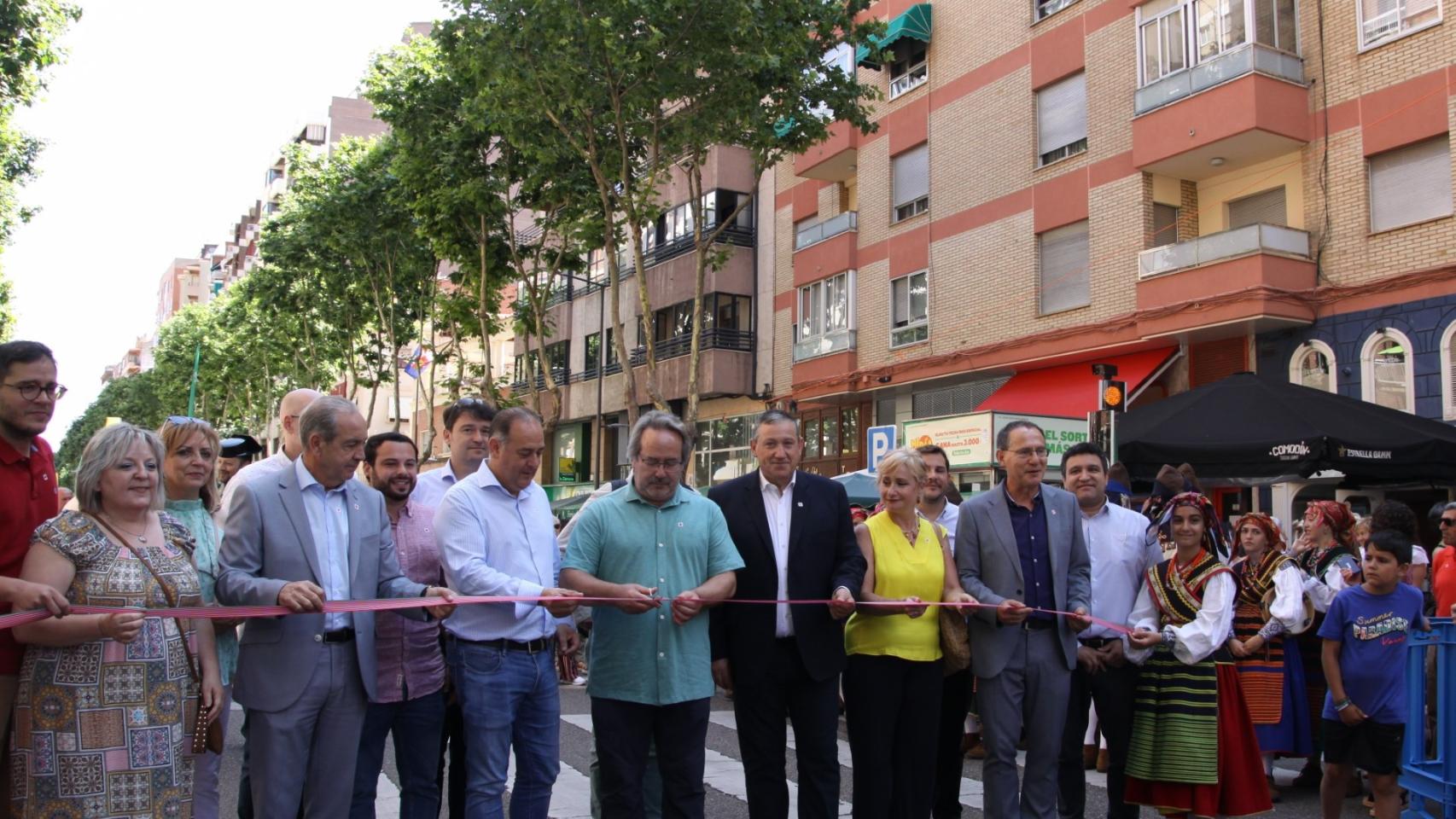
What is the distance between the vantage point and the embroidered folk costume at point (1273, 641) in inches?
292

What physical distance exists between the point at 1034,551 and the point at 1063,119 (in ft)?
62.0

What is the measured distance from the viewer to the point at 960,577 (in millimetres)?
6152

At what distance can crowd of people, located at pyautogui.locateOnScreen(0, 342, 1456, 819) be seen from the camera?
4.26 m

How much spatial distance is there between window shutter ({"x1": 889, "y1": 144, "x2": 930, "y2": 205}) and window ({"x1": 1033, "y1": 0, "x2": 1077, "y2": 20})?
3.93 metres

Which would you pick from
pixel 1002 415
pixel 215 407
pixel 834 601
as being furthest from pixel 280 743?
pixel 215 407

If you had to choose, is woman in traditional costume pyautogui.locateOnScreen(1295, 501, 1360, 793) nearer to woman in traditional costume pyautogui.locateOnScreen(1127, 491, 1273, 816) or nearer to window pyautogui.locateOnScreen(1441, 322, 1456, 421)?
woman in traditional costume pyautogui.locateOnScreen(1127, 491, 1273, 816)

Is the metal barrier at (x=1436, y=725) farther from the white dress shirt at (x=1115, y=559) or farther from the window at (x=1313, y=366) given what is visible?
the window at (x=1313, y=366)

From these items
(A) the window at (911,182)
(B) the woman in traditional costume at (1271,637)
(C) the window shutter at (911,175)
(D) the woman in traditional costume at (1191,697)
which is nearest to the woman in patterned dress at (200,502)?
(D) the woman in traditional costume at (1191,697)

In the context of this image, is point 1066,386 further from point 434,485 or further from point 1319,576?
point 434,485

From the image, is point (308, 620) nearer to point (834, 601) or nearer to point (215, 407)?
point (834, 601)

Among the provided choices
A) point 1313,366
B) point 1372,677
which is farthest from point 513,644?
point 1313,366

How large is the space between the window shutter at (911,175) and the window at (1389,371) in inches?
436

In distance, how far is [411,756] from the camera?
545cm

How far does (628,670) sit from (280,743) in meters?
1.47
